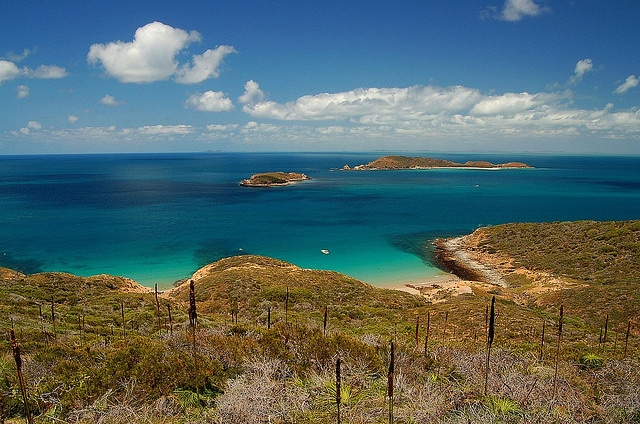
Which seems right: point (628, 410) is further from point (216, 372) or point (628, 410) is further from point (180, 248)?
point (180, 248)

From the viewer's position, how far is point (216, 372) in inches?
288

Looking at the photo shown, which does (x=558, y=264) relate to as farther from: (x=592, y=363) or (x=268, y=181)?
(x=268, y=181)

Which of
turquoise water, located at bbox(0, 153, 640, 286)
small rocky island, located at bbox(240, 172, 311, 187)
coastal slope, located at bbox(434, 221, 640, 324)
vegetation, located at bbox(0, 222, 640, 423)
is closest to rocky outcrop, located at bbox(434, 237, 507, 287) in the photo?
coastal slope, located at bbox(434, 221, 640, 324)

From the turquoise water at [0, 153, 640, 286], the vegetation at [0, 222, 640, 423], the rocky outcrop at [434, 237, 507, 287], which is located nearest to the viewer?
the vegetation at [0, 222, 640, 423]

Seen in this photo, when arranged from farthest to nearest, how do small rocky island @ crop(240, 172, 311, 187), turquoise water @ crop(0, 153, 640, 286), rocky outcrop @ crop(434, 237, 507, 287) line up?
1. small rocky island @ crop(240, 172, 311, 187)
2. turquoise water @ crop(0, 153, 640, 286)
3. rocky outcrop @ crop(434, 237, 507, 287)

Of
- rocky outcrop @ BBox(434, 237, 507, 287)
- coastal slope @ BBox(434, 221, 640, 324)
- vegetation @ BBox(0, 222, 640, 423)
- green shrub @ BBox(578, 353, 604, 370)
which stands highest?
vegetation @ BBox(0, 222, 640, 423)

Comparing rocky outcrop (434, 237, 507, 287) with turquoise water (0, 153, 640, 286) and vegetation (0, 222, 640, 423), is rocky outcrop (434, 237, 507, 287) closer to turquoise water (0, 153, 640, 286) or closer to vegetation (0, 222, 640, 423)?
turquoise water (0, 153, 640, 286)

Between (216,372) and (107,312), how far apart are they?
15938 mm

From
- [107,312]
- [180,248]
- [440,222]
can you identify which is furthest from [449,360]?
[440,222]

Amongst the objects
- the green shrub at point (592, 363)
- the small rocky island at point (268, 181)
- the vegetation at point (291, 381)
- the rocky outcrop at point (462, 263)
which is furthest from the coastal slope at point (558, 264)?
the small rocky island at point (268, 181)

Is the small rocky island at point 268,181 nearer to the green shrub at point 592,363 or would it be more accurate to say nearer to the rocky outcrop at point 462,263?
the rocky outcrop at point 462,263

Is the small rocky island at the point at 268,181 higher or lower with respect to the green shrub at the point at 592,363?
higher

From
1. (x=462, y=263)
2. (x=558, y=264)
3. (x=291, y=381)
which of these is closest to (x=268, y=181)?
(x=462, y=263)

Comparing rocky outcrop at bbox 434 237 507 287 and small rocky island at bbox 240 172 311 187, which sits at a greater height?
small rocky island at bbox 240 172 311 187
